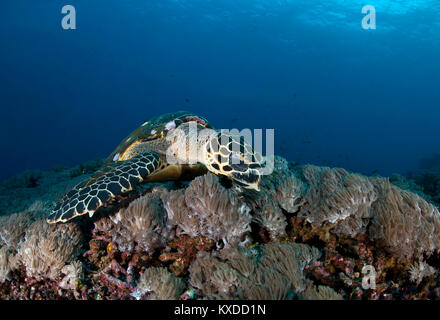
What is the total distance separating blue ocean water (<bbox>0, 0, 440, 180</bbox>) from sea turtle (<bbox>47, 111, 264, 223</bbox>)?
46.6 meters

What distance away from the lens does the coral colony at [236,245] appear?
1708 mm

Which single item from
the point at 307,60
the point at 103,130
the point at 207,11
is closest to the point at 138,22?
the point at 207,11

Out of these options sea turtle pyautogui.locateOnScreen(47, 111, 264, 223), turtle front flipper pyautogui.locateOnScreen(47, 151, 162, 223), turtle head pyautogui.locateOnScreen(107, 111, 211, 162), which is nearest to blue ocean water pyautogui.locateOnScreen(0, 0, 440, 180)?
Answer: turtle head pyautogui.locateOnScreen(107, 111, 211, 162)

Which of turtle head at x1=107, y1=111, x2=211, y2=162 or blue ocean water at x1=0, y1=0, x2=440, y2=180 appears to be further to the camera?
blue ocean water at x1=0, y1=0, x2=440, y2=180

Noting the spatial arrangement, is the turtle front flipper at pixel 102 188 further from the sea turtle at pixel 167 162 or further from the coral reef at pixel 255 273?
the coral reef at pixel 255 273

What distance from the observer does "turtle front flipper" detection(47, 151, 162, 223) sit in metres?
2.32

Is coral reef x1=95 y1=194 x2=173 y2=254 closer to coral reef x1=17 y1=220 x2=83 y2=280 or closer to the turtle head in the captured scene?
coral reef x1=17 y1=220 x2=83 y2=280

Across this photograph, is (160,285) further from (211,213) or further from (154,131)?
(154,131)

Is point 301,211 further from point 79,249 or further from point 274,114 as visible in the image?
point 274,114

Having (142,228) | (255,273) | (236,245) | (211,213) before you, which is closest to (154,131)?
(142,228)

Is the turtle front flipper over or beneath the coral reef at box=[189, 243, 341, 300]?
over

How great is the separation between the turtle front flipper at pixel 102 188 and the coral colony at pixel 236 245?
13 centimetres

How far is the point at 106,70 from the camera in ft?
298

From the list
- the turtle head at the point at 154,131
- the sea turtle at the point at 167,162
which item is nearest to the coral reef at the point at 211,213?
the sea turtle at the point at 167,162
